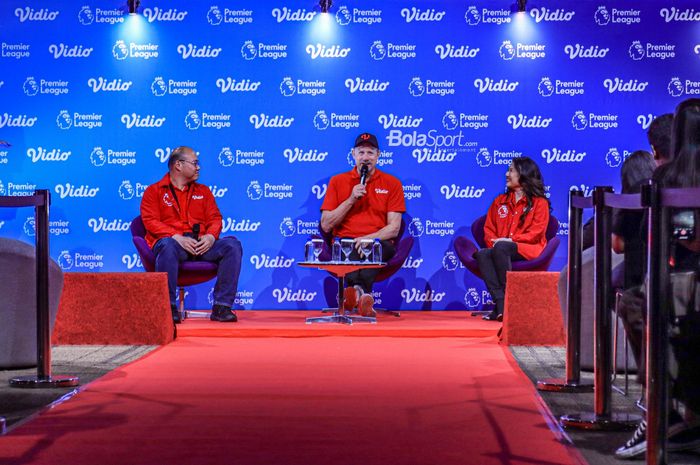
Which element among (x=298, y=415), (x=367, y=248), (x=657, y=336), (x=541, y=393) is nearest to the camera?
(x=657, y=336)

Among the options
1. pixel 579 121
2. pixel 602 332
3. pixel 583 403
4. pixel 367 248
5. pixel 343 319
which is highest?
pixel 579 121

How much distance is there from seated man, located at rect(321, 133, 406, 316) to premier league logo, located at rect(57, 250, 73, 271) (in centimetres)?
257

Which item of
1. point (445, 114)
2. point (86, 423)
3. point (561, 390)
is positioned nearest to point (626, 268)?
point (561, 390)

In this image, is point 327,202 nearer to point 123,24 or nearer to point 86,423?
point 123,24

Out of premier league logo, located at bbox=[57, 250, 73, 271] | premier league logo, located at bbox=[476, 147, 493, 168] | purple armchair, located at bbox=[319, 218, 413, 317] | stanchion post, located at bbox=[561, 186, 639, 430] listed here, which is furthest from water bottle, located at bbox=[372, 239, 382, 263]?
stanchion post, located at bbox=[561, 186, 639, 430]

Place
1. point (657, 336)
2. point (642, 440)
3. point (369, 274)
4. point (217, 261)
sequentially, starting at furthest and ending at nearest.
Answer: point (369, 274)
point (217, 261)
point (642, 440)
point (657, 336)

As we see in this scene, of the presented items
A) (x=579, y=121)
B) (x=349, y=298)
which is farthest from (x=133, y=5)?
(x=579, y=121)

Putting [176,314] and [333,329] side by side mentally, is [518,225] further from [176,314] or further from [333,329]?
[176,314]

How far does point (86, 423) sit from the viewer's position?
3.66m

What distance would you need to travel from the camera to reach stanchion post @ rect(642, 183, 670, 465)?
9.09 ft

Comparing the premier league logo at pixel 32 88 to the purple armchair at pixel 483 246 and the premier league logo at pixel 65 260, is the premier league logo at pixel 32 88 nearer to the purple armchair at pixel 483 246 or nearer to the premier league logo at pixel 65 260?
the premier league logo at pixel 65 260

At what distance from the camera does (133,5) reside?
8820 mm

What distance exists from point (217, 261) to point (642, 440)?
501 centimetres

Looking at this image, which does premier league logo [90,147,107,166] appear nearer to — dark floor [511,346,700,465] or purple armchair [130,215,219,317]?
purple armchair [130,215,219,317]
